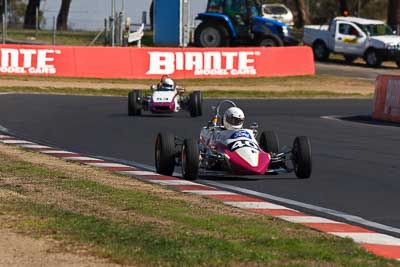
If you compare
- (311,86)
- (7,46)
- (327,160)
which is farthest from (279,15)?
(327,160)

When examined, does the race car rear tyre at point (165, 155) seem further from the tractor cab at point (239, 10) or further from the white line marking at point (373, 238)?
the tractor cab at point (239, 10)

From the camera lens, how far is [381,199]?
1242 cm

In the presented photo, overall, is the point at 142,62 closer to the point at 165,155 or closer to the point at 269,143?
the point at 269,143

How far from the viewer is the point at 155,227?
9461 mm

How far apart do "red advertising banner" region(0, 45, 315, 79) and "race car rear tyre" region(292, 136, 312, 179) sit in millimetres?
24403

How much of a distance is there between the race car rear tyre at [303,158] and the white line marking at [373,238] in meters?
4.49

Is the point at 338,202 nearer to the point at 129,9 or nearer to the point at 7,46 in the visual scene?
the point at 7,46

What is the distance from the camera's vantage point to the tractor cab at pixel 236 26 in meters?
47.5

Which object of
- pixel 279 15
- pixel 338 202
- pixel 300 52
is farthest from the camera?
pixel 279 15

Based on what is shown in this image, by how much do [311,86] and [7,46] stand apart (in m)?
10.4

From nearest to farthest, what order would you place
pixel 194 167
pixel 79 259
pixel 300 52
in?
pixel 79 259 → pixel 194 167 → pixel 300 52

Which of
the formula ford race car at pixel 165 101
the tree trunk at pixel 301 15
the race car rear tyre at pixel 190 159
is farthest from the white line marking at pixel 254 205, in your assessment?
the tree trunk at pixel 301 15

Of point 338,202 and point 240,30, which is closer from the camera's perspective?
point 338,202

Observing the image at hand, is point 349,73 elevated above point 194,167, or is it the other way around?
point 194,167
